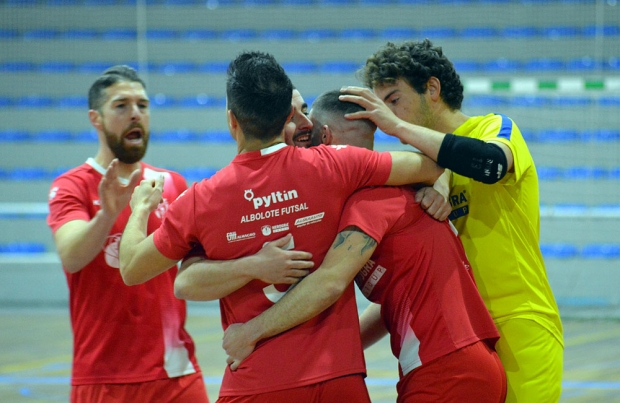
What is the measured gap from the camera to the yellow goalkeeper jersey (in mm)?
2861

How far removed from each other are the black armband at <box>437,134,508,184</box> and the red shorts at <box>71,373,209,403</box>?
1.65 metres

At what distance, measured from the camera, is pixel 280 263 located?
2.31m

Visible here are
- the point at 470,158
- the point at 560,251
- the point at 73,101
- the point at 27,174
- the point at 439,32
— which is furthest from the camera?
the point at 73,101

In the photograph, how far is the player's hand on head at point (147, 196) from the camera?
2838 mm

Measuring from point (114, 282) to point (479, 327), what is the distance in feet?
5.49

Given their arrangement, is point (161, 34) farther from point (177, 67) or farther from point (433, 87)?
point (433, 87)

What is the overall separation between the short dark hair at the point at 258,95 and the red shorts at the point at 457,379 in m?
0.96

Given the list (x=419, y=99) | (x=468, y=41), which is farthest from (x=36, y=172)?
(x=419, y=99)

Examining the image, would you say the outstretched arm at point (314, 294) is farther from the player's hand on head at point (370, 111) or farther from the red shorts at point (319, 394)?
the player's hand on head at point (370, 111)

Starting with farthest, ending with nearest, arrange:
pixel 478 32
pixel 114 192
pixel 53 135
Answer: pixel 53 135, pixel 478 32, pixel 114 192

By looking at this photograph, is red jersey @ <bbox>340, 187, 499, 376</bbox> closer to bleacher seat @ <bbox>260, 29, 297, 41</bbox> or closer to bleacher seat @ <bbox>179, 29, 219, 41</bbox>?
bleacher seat @ <bbox>260, 29, 297, 41</bbox>

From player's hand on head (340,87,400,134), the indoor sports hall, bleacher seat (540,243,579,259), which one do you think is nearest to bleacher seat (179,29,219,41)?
the indoor sports hall

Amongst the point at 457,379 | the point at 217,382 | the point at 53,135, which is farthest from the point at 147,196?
the point at 53,135

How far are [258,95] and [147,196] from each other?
30.8 inches
